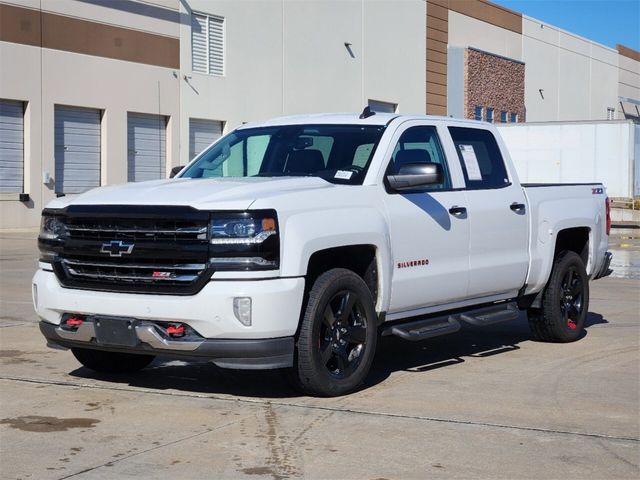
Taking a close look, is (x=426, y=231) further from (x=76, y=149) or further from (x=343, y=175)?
(x=76, y=149)

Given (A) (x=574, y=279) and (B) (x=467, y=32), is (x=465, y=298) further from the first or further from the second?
(B) (x=467, y=32)

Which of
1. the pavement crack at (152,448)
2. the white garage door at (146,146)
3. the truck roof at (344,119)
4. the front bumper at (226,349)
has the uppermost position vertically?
the white garage door at (146,146)

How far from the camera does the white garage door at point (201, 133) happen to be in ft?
109

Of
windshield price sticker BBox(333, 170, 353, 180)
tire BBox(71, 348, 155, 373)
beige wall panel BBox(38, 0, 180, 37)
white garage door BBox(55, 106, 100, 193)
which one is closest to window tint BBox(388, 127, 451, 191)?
windshield price sticker BBox(333, 170, 353, 180)

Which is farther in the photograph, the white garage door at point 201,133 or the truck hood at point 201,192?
the white garage door at point 201,133

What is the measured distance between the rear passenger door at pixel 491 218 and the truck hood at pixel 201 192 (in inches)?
67.5

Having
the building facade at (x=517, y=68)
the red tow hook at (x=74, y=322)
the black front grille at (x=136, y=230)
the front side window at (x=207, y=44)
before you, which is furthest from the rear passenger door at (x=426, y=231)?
the building facade at (x=517, y=68)

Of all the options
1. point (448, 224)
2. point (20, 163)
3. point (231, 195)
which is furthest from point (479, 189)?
point (20, 163)

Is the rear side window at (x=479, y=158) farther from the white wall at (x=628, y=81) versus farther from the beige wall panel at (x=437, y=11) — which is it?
the white wall at (x=628, y=81)

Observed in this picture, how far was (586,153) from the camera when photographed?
3884 cm

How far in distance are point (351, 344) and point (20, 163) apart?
73.5ft

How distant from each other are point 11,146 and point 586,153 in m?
21.0

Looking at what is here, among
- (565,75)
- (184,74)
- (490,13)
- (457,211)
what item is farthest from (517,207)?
(565,75)

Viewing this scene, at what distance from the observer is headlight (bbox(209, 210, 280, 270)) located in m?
6.64
